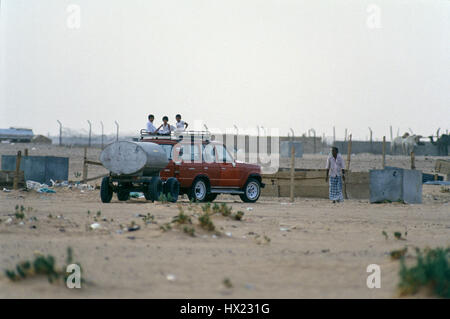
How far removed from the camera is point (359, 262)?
9.47 meters

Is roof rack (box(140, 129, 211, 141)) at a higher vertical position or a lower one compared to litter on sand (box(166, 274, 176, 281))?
higher

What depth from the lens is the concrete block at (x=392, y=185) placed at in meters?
21.0

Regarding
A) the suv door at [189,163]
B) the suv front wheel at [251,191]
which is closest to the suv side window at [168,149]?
the suv door at [189,163]

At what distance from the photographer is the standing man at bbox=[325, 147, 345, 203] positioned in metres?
21.2

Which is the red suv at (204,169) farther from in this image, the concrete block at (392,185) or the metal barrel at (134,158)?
the concrete block at (392,185)

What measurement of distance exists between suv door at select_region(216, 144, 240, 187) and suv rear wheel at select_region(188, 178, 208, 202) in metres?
0.74

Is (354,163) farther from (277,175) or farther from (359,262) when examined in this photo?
(359,262)

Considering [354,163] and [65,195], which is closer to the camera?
[65,195]

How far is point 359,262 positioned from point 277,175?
15.7 meters

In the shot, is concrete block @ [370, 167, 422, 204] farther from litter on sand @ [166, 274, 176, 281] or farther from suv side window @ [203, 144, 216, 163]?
litter on sand @ [166, 274, 176, 281]

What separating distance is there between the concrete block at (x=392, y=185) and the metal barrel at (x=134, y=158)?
6428 mm

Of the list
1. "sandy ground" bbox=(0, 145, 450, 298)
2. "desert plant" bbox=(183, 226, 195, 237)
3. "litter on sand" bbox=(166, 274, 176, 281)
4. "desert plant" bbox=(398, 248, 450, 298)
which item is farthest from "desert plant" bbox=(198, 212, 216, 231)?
"desert plant" bbox=(398, 248, 450, 298)
